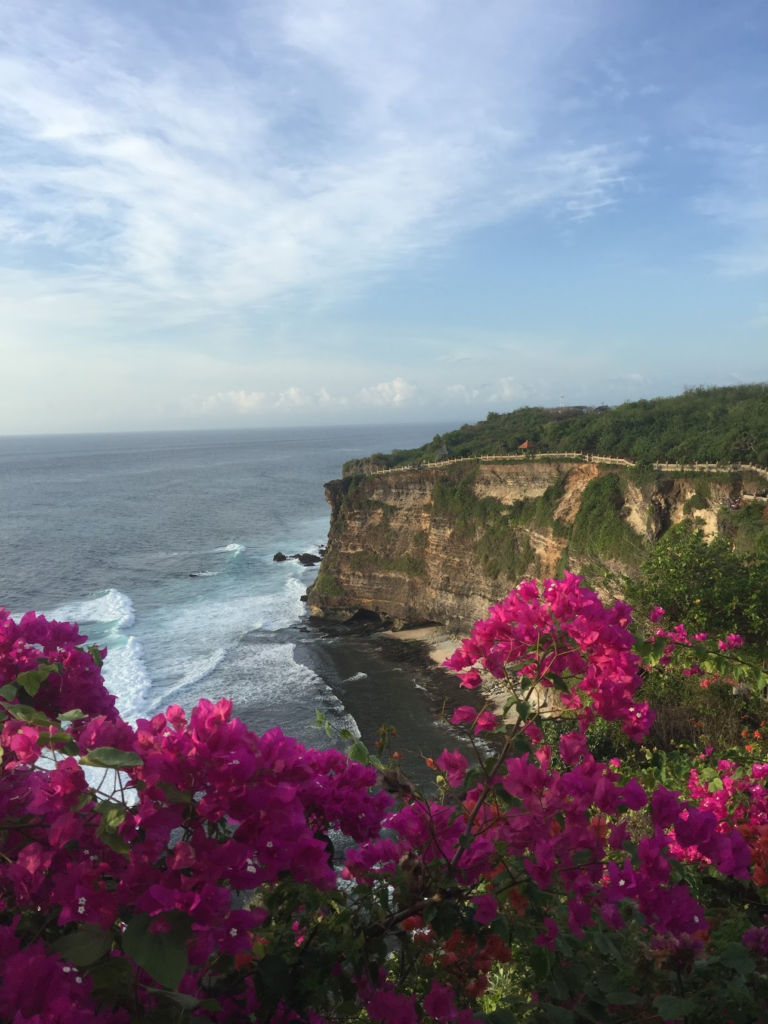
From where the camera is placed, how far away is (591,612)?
9.57 ft

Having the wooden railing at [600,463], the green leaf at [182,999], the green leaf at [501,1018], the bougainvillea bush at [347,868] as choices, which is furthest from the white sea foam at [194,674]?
the green leaf at [182,999]

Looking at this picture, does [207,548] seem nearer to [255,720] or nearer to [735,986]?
[255,720]

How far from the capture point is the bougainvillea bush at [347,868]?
179 cm

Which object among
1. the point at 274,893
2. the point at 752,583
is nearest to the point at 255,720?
the point at 752,583

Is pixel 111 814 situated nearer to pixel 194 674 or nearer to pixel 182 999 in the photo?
pixel 182 999

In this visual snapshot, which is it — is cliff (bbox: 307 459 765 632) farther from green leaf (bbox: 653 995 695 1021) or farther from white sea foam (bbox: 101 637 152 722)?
green leaf (bbox: 653 995 695 1021)

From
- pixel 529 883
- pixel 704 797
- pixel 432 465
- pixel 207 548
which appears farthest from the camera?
pixel 207 548

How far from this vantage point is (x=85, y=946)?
1.75 metres

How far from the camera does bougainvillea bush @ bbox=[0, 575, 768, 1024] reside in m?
1.79

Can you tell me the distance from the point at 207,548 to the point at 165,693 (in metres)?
30.3

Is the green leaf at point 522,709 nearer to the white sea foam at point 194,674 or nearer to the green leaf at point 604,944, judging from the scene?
the green leaf at point 604,944

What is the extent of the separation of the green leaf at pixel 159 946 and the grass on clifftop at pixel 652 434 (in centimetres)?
3238

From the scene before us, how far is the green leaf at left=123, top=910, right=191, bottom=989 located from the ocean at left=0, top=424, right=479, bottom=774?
6383mm

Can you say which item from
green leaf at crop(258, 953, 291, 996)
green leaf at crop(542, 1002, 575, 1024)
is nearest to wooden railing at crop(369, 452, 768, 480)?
green leaf at crop(542, 1002, 575, 1024)
